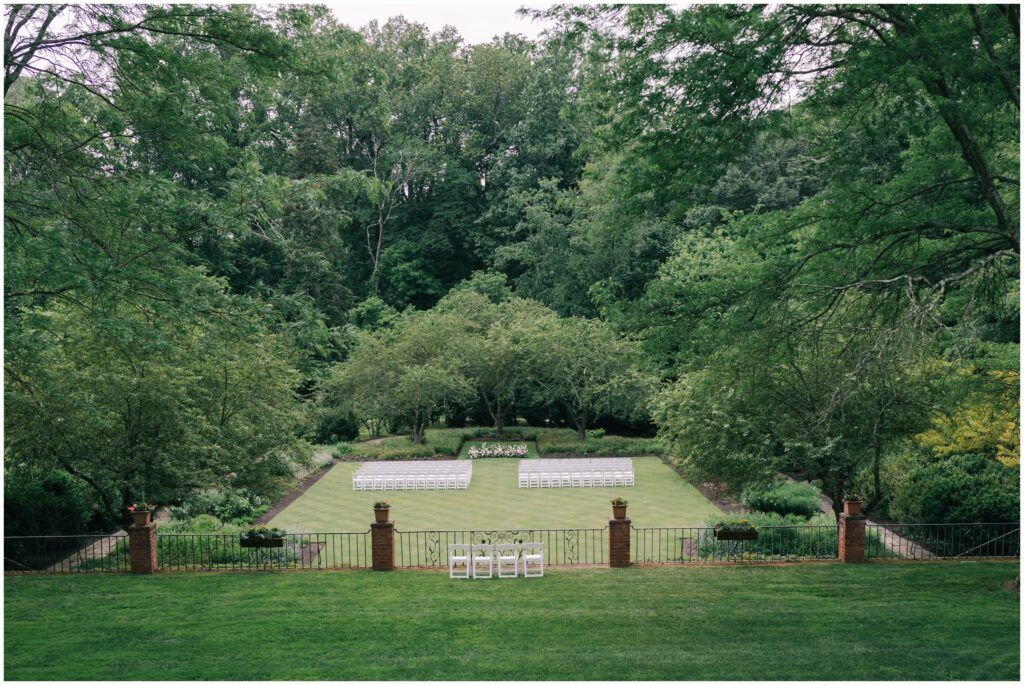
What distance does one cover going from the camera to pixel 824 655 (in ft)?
36.0

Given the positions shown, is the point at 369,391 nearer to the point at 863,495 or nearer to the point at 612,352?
the point at 612,352

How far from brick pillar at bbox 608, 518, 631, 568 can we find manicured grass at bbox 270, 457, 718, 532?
657 centimetres

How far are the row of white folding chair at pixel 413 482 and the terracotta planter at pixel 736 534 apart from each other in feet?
45.4

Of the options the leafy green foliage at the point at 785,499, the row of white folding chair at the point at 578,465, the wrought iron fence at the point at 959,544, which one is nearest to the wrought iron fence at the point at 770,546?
the wrought iron fence at the point at 959,544

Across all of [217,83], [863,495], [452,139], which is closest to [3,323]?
[217,83]

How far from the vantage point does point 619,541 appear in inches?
651

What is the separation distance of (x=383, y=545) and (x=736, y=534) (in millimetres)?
7110

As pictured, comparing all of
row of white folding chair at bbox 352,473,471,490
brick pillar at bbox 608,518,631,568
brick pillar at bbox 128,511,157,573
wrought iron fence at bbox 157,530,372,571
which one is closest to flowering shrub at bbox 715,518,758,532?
brick pillar at bbox 608,518,631,568

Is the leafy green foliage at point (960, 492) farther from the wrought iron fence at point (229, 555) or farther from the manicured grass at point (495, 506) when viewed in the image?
the wrought iron fence at point (229, 555)

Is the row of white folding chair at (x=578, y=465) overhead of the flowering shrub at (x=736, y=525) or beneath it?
beneath

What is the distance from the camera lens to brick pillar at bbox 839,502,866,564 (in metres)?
16.7

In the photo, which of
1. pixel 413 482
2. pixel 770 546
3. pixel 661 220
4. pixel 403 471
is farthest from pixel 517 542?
pixel 403 471

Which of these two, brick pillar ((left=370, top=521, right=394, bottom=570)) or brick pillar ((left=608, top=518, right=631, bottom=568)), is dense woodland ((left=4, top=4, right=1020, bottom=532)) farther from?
brick pillar ((left=370, top=521, right=394, bottom=570))

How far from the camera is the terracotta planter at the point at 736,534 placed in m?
17.2
